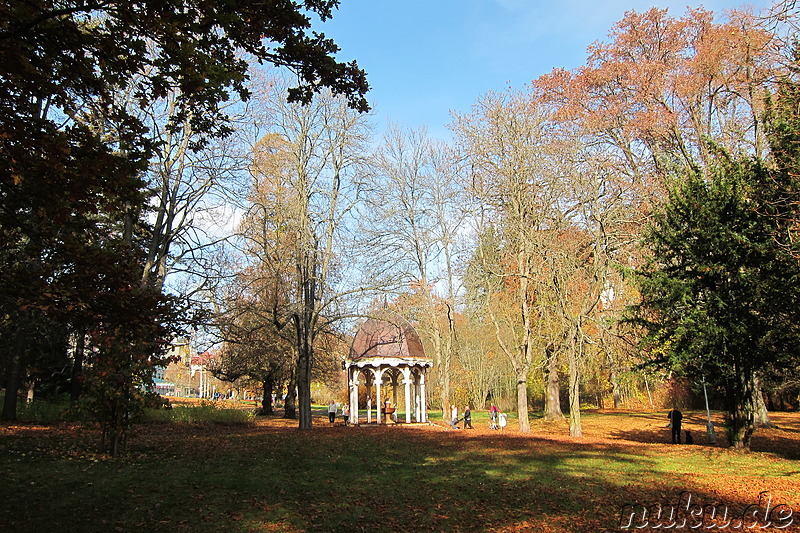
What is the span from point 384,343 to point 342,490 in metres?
16.3

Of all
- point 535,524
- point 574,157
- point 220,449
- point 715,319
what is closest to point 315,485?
point 535,524

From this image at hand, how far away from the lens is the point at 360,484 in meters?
9.83

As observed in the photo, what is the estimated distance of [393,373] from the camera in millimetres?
29453

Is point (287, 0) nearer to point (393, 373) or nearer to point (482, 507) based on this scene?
point (482, 507)

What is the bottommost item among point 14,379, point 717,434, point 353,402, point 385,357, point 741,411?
point 717,434

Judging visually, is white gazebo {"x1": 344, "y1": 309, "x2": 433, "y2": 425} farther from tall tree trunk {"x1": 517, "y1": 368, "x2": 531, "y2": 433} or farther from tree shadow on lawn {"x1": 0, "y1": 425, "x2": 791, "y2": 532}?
tree shadow on lawn {"x1": 0, "y1": 425, "x2": 791, "y2": 532}

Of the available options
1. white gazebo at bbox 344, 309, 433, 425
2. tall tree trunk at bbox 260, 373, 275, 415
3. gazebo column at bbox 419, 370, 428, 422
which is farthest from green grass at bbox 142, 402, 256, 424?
gazebo column at bbox 419, 370, 428, 422

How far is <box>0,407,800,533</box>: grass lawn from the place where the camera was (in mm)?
7090

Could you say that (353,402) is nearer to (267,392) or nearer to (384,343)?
(384,343)

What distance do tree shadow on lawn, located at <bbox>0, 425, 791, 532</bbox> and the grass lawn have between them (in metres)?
0.03

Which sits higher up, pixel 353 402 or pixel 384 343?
pixel 384 343

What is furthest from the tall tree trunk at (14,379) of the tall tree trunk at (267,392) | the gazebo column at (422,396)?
the gazebo column at (422,396)

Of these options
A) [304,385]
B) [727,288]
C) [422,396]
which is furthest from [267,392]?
[727,288]

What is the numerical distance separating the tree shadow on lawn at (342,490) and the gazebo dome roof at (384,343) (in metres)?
10.3
